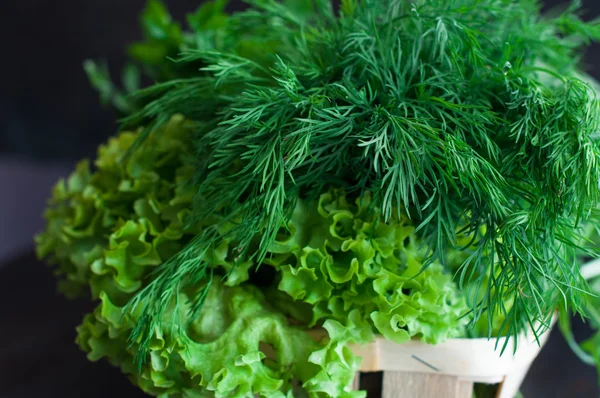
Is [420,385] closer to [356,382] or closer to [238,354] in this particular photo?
[356,382]

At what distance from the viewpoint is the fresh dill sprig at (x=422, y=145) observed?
54 cm

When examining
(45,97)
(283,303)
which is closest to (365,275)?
(283,303)

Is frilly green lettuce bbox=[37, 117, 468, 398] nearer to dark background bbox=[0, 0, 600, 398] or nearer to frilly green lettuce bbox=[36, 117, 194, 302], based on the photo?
frilly green lettuce bbox=[36, 117, 194, 302]

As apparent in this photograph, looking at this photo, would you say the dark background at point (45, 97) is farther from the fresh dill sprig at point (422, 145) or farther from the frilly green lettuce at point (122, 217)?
the fresh dill sprig at point (422, 145)

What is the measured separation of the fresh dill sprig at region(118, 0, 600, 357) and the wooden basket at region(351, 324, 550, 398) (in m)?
0.05

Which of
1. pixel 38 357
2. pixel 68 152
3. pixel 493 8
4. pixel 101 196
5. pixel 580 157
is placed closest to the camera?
pixel 580 157

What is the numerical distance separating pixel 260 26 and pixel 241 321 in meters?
0.37

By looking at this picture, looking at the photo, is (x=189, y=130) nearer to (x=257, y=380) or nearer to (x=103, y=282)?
(x=103, y=282)

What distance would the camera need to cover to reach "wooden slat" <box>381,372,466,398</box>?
63cm

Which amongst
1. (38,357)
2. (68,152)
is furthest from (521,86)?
(68,152)

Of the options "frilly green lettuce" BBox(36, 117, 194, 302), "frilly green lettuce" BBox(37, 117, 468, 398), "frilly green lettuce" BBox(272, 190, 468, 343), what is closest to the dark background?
"frilly green lettuce" BBox(36, 117, 194, 302)

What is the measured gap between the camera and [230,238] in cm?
58

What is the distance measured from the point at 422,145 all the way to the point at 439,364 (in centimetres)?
23

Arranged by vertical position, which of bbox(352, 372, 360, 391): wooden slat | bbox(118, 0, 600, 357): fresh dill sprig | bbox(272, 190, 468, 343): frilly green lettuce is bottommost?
bbox(352, 372, 360, 391): wooden slat
